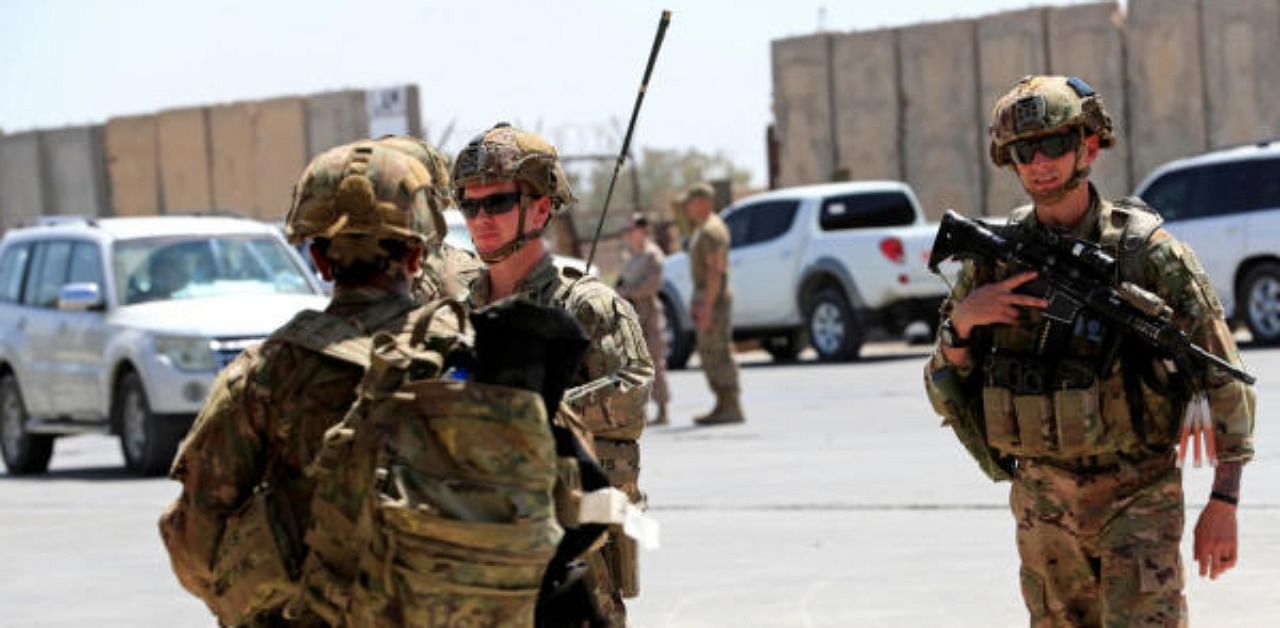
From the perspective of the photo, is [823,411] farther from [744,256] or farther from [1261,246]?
[744,256]

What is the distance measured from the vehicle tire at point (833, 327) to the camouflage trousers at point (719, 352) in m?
6.30

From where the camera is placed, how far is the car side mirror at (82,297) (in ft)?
56.6

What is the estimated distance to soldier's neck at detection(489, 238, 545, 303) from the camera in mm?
6449

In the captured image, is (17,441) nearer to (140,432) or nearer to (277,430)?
(140,432)

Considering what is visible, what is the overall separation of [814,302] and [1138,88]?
7.13 m

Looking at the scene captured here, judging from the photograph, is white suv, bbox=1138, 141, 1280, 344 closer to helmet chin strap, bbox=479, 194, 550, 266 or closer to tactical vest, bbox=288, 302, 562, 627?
helmet chin strap, bbox=479, 194, 550, 266

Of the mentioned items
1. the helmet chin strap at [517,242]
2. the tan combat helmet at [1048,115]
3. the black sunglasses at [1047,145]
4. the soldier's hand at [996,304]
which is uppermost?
the tan combat helmet at [1048,115]

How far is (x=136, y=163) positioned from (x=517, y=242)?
36.2 meters

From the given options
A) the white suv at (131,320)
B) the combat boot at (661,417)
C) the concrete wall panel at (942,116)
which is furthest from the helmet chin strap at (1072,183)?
the concrete wall panel at (942,116)

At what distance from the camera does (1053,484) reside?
6.18m

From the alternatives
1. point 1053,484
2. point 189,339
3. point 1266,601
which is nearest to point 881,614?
point 1266,601

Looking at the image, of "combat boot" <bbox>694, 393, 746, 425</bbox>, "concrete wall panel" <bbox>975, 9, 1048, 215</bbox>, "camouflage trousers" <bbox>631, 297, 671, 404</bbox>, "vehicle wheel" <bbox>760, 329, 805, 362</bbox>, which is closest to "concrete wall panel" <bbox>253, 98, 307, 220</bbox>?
"concrete wall panel" <bbox>975, 9, 1048, 215</bbox>

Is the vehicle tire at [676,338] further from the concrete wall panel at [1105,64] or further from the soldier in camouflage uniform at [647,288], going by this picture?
the soldier in camouflage uniform at [647,288]

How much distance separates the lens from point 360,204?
4406 millimetres
